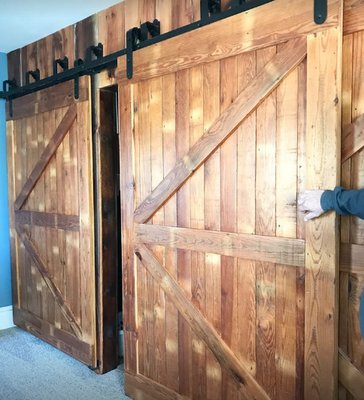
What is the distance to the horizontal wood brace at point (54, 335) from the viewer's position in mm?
2799

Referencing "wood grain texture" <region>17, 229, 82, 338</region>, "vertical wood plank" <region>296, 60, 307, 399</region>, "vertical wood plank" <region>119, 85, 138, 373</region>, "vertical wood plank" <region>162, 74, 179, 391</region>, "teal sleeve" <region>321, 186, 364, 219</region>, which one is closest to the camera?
"teal sleeve" <region>321, 186, 364, 219</region>

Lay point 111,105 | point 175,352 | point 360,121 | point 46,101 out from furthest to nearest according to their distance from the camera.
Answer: point 46,101 → point 111,105 → point 175,352 → point 360,121

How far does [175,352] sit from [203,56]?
1.68 metres

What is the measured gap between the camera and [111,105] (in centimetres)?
267

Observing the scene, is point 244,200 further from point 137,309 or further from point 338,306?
point 137,309

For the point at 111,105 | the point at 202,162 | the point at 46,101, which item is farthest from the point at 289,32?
the point at 46,101

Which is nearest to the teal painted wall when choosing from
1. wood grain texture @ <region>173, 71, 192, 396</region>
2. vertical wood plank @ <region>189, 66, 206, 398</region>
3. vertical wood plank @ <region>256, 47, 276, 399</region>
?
wood grain texture @ <region>173, 71, 192, 396</region>

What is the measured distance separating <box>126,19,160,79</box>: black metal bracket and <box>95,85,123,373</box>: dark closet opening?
1.24 ft

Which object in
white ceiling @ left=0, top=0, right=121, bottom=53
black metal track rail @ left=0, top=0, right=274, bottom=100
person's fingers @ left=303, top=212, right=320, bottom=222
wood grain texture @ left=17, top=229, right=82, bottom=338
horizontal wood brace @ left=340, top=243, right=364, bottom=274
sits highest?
white ceiling @ left=0, top=0, right=121, bottom=53

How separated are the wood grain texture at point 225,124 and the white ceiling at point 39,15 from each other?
125cm

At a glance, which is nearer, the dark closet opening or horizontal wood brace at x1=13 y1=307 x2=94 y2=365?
the dark closet opening

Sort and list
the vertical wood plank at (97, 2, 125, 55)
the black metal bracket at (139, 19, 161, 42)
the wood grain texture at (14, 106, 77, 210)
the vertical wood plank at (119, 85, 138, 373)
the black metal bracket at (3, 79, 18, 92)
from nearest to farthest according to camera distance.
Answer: the black metal bracket at (139, 19, 161, 42)
the vertical wood plank at (119, 85, 138, 373)
the vertical wood plank at (97, 2, 125, 55)
the wood grain texture at (14, 106, 77, 210)
the black metal bracket at (3, 79, 18, 92)

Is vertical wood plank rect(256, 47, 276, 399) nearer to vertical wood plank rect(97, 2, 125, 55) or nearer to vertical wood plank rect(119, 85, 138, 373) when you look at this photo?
vertical wood plank rect(119, 85, 138, 373)

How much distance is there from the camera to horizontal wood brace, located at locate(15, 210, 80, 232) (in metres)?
2.81
